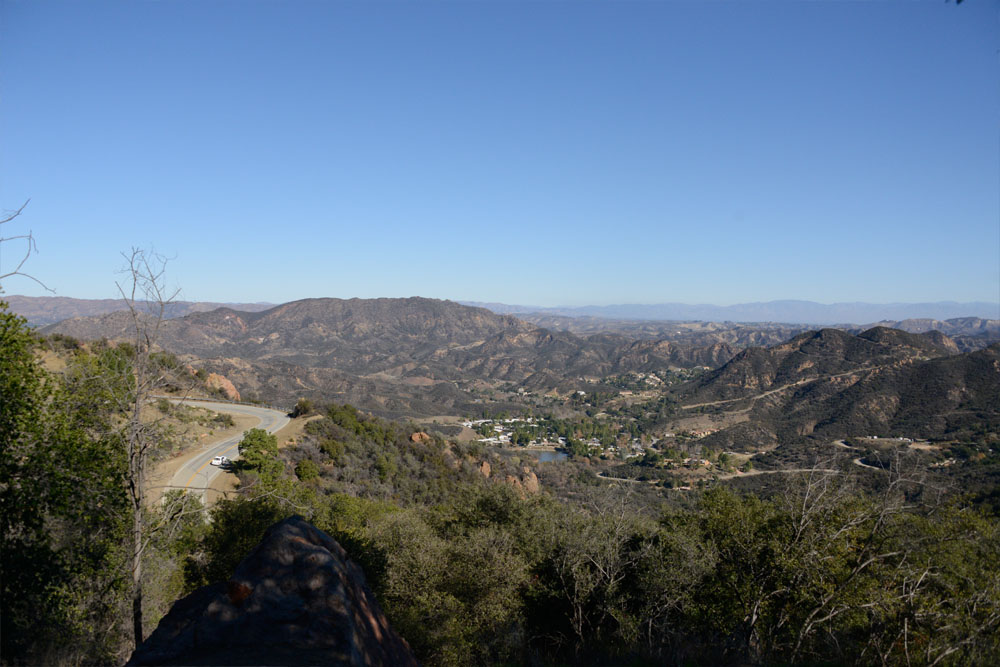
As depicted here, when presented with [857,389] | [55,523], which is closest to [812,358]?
[857,389]

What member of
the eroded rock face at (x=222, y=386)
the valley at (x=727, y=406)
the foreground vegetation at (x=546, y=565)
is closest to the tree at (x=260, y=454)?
the foreground vegetation at (x=546, y=565)

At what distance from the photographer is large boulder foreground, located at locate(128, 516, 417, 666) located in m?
5.95

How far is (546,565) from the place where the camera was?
1736cm

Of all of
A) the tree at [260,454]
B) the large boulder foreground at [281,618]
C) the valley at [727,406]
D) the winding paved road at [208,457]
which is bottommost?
the valley at [727,406]

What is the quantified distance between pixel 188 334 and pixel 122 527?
214 meters

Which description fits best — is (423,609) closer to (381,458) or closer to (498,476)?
(381,458)

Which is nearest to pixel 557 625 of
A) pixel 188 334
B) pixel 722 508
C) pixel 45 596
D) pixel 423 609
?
pixel 423 609

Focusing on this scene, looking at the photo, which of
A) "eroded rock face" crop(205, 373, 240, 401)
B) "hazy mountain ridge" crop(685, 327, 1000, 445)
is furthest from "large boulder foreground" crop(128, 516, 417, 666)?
"hazy mountain ridge" crop(685, 327, 1000, 445)

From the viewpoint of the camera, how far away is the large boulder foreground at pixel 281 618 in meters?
5.95

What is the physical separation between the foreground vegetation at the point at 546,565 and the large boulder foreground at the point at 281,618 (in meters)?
3.46

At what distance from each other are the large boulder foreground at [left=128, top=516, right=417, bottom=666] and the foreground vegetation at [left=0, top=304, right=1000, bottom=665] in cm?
346

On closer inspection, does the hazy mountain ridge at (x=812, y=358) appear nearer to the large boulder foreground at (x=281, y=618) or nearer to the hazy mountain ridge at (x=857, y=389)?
the hazy mountain ridge at (x=857, y=389)

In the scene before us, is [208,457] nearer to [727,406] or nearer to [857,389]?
[857,389]

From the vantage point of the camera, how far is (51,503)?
9023 mm
